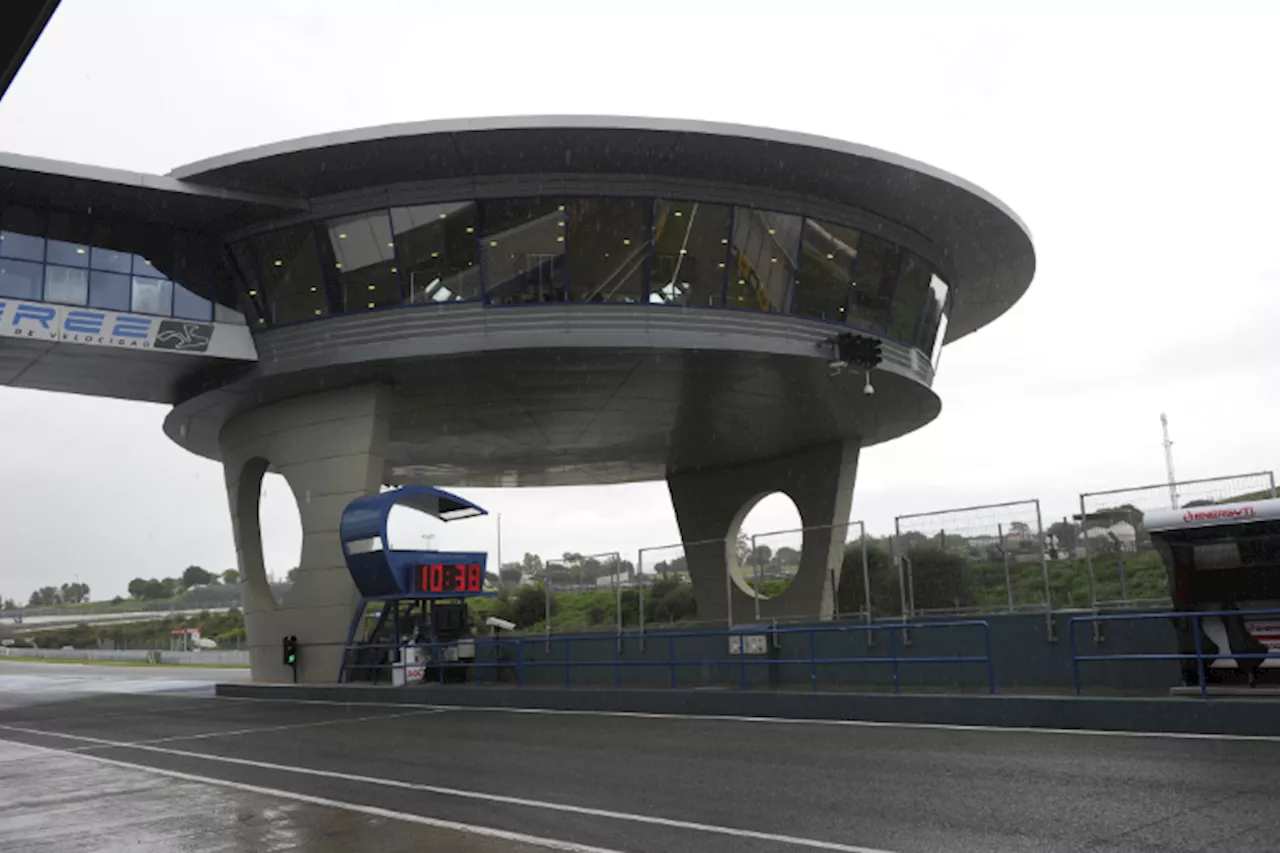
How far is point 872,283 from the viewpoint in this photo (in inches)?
1043

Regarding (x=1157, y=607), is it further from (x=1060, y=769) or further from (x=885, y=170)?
(x=885, y=170)

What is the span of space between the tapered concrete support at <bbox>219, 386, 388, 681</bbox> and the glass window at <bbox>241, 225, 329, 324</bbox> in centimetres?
271

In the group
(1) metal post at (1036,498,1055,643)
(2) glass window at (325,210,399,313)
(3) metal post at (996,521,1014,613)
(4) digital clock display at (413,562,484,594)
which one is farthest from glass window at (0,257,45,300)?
(1) metal post at (1036,498,1055,643)

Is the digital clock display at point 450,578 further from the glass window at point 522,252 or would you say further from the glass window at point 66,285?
the glass window at point 66,285

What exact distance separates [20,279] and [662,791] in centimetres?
2176

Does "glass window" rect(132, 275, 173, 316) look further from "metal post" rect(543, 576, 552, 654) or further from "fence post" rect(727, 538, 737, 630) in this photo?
"fence post" rect(727, 538, 737, 630)

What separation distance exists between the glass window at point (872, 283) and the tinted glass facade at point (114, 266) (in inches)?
624

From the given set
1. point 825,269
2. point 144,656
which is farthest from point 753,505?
point 144,656

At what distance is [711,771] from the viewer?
10.4 m

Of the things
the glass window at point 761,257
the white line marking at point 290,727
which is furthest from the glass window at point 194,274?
the glass window at point 761,257

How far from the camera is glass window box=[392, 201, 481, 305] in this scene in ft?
78.6

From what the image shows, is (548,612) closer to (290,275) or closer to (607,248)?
(607,248)

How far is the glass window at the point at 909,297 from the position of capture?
89.1ft

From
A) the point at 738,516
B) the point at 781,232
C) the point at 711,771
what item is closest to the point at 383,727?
the point at 711,771
